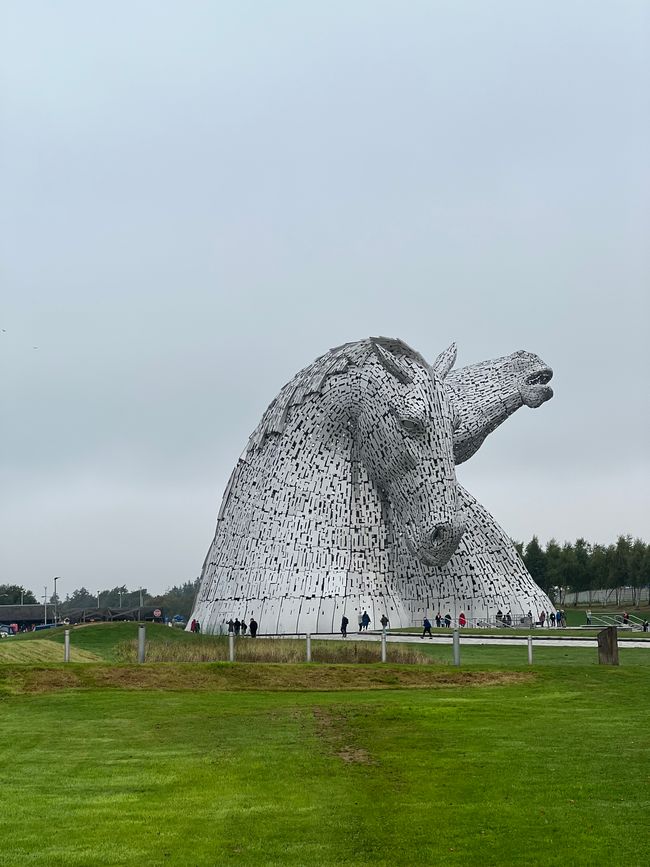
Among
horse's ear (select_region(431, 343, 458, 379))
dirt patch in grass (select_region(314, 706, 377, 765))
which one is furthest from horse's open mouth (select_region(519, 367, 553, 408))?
dirt patch in grass (select_region(314, 706, 377, 765))

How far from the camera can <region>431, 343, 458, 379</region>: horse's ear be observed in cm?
3603

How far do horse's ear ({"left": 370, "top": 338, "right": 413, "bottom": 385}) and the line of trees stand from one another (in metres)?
37.0

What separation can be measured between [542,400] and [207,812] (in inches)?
1293

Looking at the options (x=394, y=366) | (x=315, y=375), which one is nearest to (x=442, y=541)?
(x=394, y=366)

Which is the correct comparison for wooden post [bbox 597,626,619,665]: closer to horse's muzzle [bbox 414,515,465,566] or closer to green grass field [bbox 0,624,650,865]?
green grass field [bbox 0,624,650,865]

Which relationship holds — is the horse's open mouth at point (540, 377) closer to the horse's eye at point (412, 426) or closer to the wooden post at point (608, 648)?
the horse's eye at point (412, 426)

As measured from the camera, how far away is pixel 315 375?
108 feet

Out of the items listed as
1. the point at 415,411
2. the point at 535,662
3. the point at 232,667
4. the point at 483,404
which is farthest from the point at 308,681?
the point at 483,404

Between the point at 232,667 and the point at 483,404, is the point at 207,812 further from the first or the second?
the point at 483,404

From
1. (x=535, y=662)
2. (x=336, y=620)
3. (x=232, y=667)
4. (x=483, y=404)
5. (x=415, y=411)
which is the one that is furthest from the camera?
(x=483, y=404)

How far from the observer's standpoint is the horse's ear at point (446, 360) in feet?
118

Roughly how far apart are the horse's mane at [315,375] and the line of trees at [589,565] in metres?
36.1

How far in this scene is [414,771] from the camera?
8453 mm

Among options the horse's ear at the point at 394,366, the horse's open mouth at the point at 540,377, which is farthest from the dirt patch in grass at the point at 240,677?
the horse's open mouth at the point at 540,377
